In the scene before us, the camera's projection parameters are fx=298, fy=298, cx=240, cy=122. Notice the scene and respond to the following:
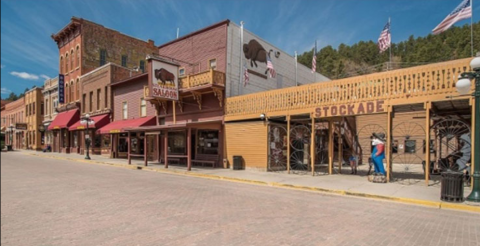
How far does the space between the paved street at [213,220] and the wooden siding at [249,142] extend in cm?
747

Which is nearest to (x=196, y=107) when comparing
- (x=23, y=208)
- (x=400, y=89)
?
(x=400, y=89)

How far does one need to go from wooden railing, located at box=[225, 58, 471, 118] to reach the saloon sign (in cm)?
32

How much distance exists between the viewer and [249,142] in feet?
59.8

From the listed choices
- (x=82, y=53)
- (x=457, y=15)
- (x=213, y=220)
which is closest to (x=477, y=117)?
(x=457, y=15)

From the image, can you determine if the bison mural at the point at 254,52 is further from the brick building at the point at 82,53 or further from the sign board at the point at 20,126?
the sign board at the point at 20,126

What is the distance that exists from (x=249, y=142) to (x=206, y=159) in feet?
13.6

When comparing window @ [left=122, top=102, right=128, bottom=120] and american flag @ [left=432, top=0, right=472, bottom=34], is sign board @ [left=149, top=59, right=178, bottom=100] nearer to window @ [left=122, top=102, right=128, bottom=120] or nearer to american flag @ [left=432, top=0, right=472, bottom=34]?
window @ [left=122, top=102, right=128, bottom=120]

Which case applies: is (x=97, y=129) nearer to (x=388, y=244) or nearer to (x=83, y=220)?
(x=83, y=220)

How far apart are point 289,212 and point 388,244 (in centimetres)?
265

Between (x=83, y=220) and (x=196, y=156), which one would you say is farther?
(x=196, y=156)

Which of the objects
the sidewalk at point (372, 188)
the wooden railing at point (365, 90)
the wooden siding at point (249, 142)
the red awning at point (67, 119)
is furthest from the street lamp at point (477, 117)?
the red awning at point (67, 119)

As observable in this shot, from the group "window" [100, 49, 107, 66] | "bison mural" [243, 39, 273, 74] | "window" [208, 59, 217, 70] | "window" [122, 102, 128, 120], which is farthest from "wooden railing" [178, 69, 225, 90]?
"window" [100, 49, 107, 66]

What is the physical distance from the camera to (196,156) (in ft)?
70.5

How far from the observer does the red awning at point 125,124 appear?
2412 cm
